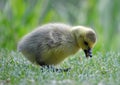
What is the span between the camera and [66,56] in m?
7.23

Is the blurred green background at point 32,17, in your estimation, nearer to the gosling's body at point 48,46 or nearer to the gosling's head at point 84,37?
the gosling's head at point 84,37

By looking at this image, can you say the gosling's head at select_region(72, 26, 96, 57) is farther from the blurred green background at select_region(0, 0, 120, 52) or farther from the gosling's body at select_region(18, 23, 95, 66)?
the blurred green background at select_region(0, 0, 120, 52)

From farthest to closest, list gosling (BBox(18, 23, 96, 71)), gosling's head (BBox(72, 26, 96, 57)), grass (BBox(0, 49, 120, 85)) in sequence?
gosling's head (BBox(72, 26, 96, 57)) < gosling (BBox(18, 23, 96, 71)) < grass (BBox(0, 49, 120, 85))

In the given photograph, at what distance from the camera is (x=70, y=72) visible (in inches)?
255

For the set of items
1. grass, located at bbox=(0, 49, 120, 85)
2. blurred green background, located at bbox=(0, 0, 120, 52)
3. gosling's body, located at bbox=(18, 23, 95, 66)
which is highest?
blurred green background, located at bbox=(0, 0, 120, 52)

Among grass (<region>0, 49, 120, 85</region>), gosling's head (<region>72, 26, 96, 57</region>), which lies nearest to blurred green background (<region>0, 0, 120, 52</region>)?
gosling's head (<region>72, 26, 96, 57</region>)

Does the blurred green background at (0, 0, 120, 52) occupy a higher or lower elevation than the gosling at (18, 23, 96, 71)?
higher

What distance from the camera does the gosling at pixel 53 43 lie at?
7.09 metres

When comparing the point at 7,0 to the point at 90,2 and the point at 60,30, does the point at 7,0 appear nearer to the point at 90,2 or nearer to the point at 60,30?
the point at 90,2

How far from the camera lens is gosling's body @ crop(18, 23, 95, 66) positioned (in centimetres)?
709

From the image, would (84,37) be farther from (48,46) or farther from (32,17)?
(32,17)

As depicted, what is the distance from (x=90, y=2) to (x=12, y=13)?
1.80 meters

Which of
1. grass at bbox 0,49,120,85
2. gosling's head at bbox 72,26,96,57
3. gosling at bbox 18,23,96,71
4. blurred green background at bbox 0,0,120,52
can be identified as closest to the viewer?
grass at bbox 0,49,120,85

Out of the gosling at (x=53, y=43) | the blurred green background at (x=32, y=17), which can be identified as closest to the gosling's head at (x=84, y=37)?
the gosling at (x=53, y=43)
